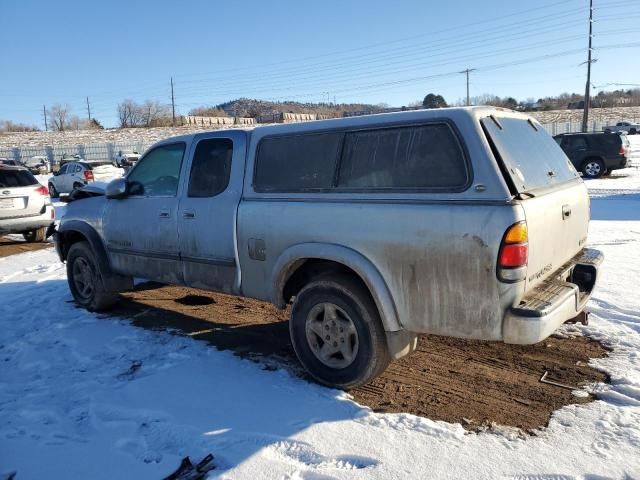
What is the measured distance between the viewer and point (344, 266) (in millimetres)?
3916

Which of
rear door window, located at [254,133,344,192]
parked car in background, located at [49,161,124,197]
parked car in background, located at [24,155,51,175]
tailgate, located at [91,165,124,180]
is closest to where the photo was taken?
rear door window, located at [254,133,344,192]

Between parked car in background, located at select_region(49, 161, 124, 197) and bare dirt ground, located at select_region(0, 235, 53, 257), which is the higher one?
parked car in background, located at select_region(49, 161, 124, 197)

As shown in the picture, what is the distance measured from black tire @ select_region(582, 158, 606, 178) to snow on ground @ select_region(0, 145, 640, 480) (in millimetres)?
17221

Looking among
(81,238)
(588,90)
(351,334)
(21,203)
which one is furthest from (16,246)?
(588,90)

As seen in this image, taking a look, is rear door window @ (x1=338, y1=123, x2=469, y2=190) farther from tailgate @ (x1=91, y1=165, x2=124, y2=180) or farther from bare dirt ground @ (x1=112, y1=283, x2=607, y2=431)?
tailgate @ (x1=91, y1=165, x2=124, y2=180)

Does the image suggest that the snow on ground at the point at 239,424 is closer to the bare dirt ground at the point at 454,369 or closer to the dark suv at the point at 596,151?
the bare dirt ground at the point at 454,369

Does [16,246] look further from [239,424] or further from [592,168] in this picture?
[592,168]

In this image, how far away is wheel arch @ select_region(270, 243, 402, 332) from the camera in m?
3.56

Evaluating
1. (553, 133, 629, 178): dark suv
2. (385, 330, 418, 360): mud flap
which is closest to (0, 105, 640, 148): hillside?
(553, 133, 629, 178): dark suv

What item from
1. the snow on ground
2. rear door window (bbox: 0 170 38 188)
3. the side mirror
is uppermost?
rear door window (bbox: 0 170 38 188)

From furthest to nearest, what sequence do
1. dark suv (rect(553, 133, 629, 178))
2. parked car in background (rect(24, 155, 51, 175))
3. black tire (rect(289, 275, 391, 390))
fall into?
parked car in background (rect(24, 155, 51, 175)), dark suv (rect(553, 133, 629, 178)), black tire (rect(289, 275, 391, 390))

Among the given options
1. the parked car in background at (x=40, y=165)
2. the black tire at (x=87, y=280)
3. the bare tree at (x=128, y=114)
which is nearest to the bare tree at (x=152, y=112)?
the bare tree at (x=128, y=114)

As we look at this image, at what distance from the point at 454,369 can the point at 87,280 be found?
14.4 ft

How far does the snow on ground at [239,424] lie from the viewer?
9.81 ft
